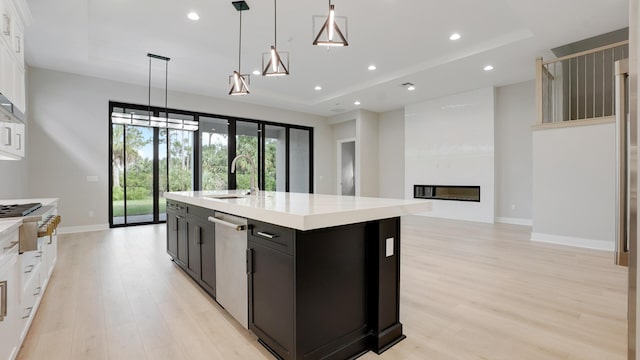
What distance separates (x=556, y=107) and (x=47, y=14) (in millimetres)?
7878

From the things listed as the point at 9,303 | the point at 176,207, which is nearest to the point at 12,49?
the point at 176,207

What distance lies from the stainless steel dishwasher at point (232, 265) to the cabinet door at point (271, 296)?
0.10 metres

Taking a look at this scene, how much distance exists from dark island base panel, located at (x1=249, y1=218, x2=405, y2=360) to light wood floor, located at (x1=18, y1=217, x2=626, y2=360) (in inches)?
6.5

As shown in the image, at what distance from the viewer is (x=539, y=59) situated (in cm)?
481

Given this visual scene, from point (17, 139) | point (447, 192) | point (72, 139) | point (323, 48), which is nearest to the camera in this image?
point (17, 139)

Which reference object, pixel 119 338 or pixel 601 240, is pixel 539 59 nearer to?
pixel 601 240

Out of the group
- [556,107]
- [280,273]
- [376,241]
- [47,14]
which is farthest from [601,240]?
[47,14]

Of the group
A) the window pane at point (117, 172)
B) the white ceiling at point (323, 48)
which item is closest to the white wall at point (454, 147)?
the white ceiling at point (323, 48)

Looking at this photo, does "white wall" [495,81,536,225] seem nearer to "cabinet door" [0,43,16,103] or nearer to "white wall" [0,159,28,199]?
"cabinet door" [0,43,16,103]

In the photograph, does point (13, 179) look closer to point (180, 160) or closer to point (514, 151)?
point (180, 160)

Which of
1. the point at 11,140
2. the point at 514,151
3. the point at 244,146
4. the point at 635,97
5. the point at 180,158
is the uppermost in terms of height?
the point at 244,146

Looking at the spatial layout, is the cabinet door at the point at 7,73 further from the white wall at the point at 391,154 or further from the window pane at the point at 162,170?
the white wall at the point at 391,154

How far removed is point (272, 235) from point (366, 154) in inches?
302

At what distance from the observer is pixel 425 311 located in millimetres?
2355
